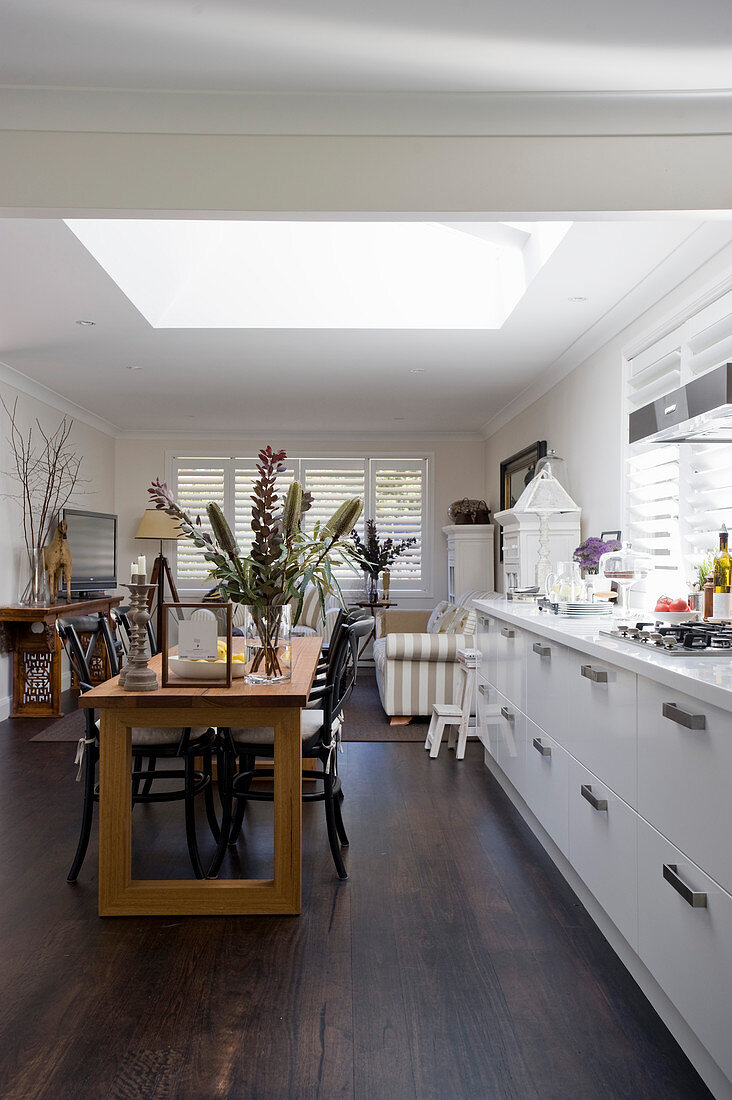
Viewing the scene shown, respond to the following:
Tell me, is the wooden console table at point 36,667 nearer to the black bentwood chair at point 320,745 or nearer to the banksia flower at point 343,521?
the black bentwood chair at point 320,745

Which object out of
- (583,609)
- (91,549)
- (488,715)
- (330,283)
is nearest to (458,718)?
(488,715)

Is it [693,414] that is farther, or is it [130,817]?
[130,817]

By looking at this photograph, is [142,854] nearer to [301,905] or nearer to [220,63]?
[301,905]

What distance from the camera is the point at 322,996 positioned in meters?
2.15

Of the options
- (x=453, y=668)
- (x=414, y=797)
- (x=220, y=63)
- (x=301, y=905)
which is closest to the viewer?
(x=220, y=63)

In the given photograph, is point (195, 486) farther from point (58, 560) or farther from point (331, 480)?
point (58, 560)

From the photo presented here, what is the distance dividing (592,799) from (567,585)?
149cm

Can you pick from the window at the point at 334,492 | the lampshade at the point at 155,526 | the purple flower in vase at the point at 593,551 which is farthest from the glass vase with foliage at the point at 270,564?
the window at the point at 334,492

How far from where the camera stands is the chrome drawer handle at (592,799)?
231 cm

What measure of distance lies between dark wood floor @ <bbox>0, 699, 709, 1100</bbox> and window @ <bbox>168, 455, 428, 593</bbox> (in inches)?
218

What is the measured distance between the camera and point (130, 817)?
8.77 feet

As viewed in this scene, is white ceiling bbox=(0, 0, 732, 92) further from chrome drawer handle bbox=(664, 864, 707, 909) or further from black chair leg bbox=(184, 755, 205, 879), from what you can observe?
black chair leg bbox=(184, 755, 205, 879)

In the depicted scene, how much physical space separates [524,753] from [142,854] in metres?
1.58

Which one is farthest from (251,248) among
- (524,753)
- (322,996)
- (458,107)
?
(322,996)
